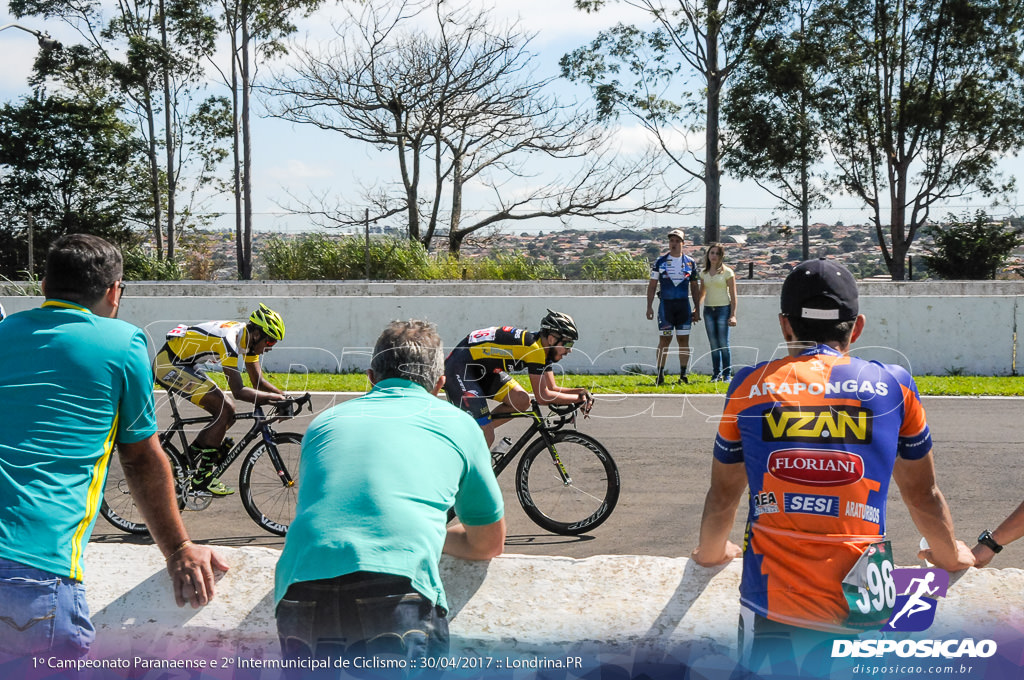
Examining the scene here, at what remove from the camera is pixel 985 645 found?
2482 millimetres

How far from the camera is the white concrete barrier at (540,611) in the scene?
276 cm

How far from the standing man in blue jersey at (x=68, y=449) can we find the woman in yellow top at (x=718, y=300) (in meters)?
10.5

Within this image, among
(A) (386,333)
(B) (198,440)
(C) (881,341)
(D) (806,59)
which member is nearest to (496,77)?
(D) (806,59)

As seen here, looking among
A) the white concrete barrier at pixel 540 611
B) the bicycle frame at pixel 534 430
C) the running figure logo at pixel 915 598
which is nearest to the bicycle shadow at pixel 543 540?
the bicycle frame at pixel 534 430

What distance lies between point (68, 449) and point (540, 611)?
1368 millimetres

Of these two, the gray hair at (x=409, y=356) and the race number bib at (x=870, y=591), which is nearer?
the race number bib at (x=870, y=591)

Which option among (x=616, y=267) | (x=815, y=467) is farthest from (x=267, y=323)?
(x=616, y=267)

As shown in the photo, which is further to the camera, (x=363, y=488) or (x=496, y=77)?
(x=496, y=77)

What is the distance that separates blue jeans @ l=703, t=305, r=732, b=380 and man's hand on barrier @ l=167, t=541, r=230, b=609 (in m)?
10.5

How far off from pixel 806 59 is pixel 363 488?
103 feet

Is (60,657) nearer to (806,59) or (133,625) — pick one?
(133,625)

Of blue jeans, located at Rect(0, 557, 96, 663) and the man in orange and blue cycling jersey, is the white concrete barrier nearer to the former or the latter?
blue jeans, located at Rect(0, 557, 96, 663)

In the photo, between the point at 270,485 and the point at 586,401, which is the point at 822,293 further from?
the point at 270,485

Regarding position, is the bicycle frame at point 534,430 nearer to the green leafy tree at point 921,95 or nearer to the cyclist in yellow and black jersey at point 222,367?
the cyclist in yellow and black jersey at point 222,367
